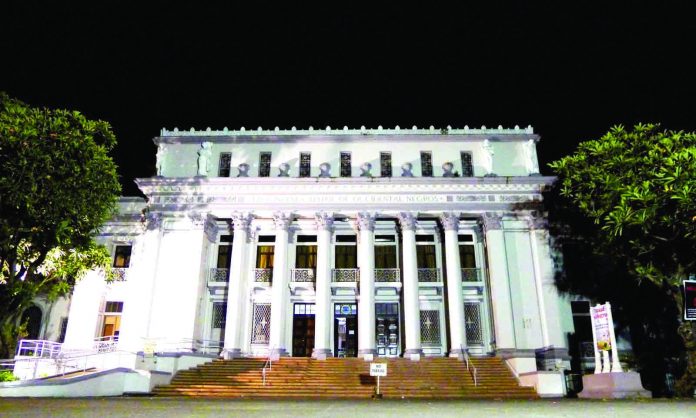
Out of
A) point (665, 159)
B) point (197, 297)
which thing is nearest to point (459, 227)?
point (665, 159)

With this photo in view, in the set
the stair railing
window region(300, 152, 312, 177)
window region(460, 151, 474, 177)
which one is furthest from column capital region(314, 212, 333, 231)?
the stair railing

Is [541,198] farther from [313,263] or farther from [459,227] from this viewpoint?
[313,263]

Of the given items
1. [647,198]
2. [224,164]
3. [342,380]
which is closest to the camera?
[647,198]

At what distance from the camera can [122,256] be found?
2622 centimetres

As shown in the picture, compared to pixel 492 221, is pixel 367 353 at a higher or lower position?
lower

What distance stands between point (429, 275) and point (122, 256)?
700 inches

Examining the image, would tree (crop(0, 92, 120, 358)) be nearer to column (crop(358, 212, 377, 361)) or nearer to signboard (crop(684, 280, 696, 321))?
column (crop(358, 212, 377, 361))

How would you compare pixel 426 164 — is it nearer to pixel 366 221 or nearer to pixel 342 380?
pixel 366 221

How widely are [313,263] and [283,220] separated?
3.23 meters

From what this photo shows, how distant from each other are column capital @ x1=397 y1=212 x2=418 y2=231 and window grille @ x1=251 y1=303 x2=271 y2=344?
8614mm

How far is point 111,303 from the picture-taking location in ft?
82.9

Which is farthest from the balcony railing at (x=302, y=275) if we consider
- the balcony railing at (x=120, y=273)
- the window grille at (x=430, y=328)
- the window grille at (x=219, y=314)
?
the balcony railing at (x=120, y=273)

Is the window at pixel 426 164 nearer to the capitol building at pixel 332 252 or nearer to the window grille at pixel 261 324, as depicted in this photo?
the capitol building at pixel 332 252

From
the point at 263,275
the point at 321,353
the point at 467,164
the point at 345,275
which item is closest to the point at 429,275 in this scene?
the point at 345,275
